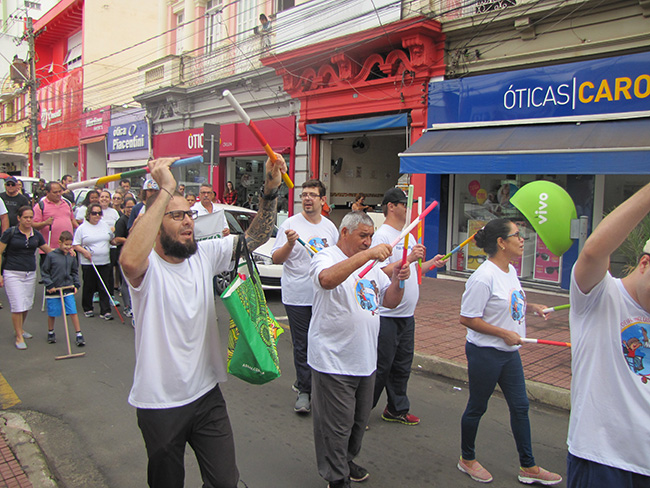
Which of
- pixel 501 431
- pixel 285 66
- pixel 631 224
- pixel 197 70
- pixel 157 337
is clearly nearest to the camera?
pixel 631 224

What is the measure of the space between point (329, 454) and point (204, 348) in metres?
1.12

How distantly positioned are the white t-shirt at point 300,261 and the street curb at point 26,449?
2.24 metres

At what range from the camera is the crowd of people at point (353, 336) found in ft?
7.27

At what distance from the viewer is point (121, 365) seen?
236 inches

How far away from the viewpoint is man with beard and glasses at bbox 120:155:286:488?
253cm

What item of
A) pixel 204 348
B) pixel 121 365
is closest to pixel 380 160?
pixel 121 365

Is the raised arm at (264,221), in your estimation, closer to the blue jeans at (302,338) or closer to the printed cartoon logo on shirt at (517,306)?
the printed cartoon logo on shirt at (517,306)

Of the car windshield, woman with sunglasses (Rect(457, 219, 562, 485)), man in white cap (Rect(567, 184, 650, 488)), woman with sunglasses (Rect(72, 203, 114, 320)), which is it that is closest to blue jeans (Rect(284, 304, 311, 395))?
woman with sunglasses (Rect(457, 219, 562, 485))

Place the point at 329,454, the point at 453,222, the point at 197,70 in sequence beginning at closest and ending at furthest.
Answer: the point at 329,454 → the point at 453,222 → the point at 197,70

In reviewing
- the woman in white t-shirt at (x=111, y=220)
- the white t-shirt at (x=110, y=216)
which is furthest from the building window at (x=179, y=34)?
the white t-shirt at (x=110, y=216)

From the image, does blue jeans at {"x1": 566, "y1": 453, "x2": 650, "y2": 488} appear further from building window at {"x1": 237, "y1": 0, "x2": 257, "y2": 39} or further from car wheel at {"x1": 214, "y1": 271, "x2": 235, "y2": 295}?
building window at {"x1": 237, "y1": 0, "x2": 257, "y2": 39}

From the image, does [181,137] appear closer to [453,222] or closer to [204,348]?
[453,222]

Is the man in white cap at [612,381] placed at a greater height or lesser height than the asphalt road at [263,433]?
greater

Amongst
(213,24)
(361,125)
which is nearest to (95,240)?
(361,125)
